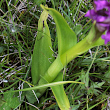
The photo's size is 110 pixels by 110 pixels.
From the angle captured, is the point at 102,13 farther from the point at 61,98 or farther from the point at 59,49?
the point at 61,98

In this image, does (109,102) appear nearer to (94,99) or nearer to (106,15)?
(94,99)

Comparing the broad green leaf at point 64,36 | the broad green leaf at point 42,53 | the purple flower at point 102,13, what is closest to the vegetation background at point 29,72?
the broad green leaf at point 42,53

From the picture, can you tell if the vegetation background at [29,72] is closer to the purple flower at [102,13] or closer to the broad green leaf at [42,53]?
the broad green leaf at [42,53]

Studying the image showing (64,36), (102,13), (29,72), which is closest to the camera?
(102,13)

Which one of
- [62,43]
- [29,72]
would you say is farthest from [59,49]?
[29,72]

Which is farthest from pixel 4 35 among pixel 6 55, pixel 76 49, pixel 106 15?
pixel 106 15

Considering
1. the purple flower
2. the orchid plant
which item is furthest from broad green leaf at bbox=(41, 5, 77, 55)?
the purple flower

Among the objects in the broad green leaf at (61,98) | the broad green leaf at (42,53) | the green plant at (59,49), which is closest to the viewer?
the green plant at (59,49)

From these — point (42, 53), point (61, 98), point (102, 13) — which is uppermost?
point (102, 13)
